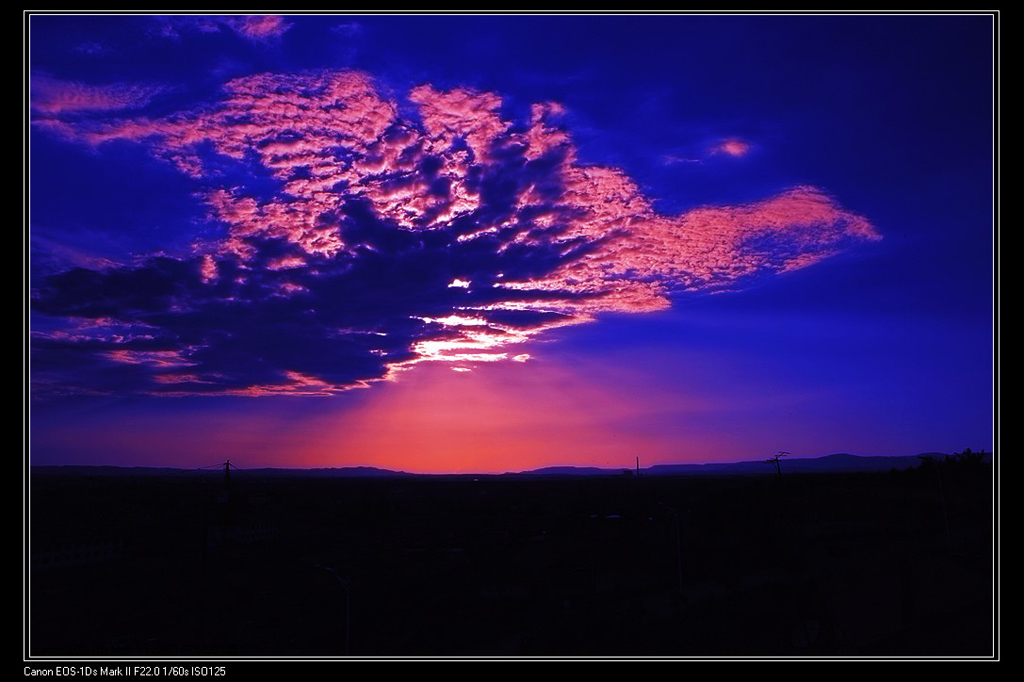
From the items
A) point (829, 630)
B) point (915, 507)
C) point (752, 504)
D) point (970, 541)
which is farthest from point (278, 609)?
point (915, 507)

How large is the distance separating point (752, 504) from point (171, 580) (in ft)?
115

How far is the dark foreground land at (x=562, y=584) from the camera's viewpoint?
1988 cm

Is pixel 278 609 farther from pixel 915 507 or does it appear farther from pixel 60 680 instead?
pixel 915 507

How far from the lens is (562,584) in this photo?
96.5 ft

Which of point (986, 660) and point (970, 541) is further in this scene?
point (970, 541)

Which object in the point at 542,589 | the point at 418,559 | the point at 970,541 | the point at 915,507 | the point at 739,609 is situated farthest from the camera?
the point at 915,507

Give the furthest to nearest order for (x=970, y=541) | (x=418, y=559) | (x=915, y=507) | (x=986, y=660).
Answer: (x=915, y=507) → (x=418, y=559) → (x=970, y=541) → (x=986, y=660)

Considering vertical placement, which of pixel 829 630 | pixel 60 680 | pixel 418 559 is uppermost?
pixel 60 680

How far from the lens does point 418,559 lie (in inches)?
1481

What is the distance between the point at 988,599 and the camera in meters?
20.3

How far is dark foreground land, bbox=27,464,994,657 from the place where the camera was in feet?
65.2

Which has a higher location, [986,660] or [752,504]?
[986,660]

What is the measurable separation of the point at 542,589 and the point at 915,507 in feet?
94.2
